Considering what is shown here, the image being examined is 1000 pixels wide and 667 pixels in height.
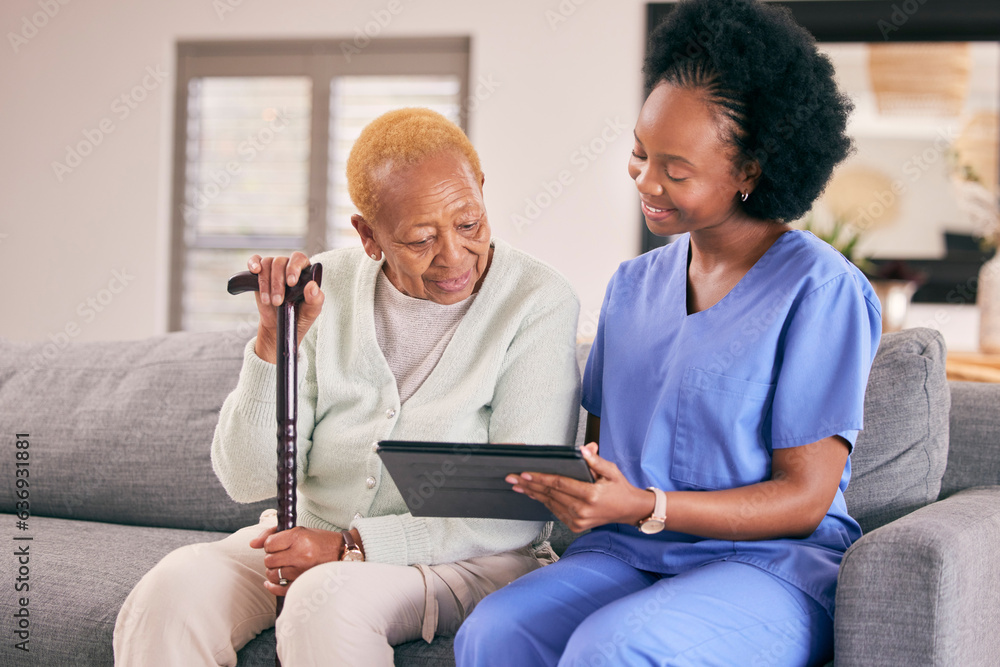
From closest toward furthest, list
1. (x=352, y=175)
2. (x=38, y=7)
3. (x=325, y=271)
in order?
(x=352, y=175), (x=325, y=271), (x=38, y=7)

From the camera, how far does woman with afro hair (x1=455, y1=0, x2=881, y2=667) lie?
1.08 m

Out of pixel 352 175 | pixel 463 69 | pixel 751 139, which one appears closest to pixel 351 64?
pixel 463 69

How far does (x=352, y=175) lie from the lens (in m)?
1.39

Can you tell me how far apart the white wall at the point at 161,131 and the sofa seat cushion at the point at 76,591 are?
252cm

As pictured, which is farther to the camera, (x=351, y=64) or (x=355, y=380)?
(x=351, y=64)

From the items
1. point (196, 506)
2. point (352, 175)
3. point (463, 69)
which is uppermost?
point (463, 69)

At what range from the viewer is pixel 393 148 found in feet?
4.39

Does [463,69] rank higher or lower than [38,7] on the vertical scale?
lower

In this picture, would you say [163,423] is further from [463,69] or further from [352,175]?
[463,69]

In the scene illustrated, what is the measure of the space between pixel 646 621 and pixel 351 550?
476 millimetres

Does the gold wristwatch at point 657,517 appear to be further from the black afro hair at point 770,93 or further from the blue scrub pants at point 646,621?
the black afro hair at point 770,93

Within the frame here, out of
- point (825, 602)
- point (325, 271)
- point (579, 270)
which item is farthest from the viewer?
point (579, 270)

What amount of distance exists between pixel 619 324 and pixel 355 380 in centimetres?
44

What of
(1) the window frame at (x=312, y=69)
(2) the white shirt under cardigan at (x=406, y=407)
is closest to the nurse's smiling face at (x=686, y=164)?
(2) the white shirt under cardigan at (x=406, y=407)
